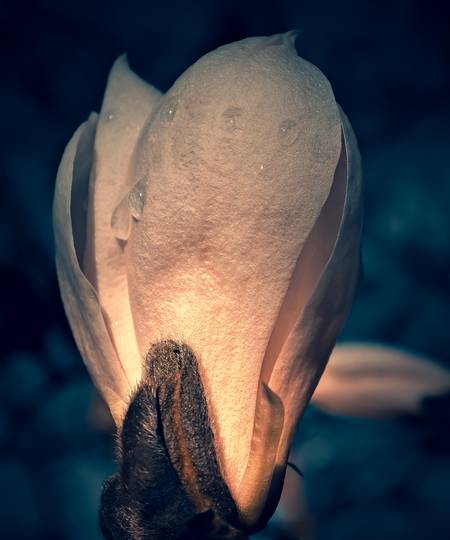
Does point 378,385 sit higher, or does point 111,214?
point 111,214

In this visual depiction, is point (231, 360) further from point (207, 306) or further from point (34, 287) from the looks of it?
point (34, 287)

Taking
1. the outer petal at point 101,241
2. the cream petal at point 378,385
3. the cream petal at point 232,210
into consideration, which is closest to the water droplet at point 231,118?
the cream petal at point 232,210

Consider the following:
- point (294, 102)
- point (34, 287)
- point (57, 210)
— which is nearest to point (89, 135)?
point (57, 210)

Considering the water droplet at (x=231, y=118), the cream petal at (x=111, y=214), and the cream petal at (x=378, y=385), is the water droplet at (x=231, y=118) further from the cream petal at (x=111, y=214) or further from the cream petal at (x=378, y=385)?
the cream petal at (x=378, y=385)

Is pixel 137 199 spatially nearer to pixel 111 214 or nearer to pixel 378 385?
pixel 111 214

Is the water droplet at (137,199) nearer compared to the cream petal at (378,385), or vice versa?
the water droplet at (137,199)

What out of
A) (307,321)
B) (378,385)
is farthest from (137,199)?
(378,385)

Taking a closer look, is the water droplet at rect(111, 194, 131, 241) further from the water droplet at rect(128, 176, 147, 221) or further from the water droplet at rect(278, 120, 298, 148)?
the water droplet at rect(278, 120, 298, 148)
